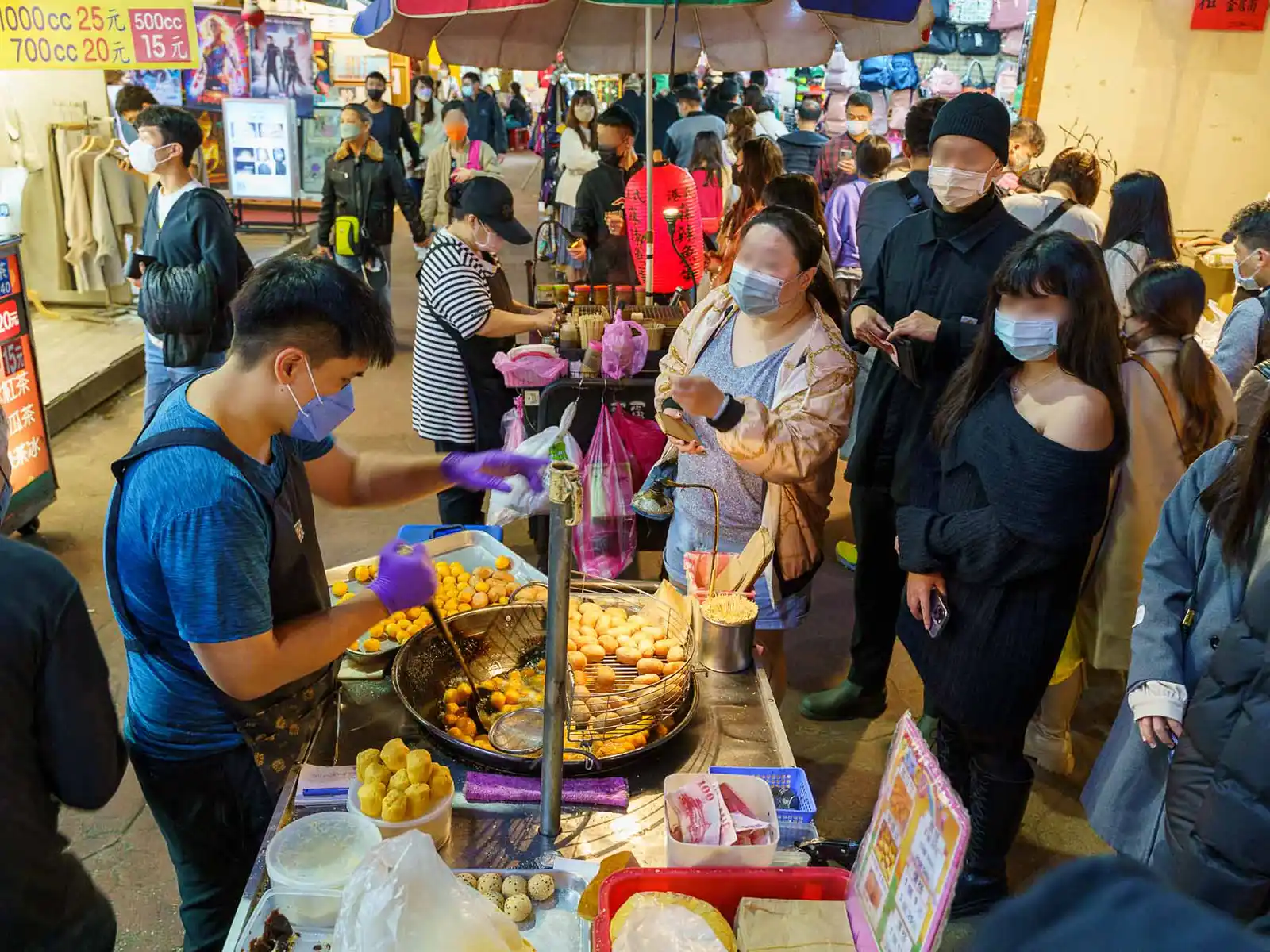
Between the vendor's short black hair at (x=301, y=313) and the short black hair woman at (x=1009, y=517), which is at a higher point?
the vendor's short black hair at (x=301, y=313)

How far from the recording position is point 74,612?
1.49 meters

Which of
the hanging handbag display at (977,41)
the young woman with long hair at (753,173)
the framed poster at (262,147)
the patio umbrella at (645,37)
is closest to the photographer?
the patio umbrella at (645,37)

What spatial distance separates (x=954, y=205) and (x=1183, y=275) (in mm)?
835

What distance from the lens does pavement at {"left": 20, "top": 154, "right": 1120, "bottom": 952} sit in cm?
311

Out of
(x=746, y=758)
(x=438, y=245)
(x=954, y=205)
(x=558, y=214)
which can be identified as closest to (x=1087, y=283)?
(x=954, y=205)

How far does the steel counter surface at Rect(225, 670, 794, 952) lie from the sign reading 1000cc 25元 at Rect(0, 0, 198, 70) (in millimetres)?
4545

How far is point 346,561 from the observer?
16.8 ft

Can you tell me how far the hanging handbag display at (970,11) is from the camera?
11547mm

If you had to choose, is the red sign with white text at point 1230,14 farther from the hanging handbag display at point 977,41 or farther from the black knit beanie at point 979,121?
the hanging handbag display at point 977,41

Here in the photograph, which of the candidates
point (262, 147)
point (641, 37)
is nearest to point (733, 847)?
point (641, 37)

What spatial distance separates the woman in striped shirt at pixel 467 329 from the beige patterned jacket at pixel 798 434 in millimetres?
1369

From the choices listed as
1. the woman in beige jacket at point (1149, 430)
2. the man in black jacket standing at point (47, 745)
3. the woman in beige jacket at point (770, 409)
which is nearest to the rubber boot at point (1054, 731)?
the woman in beige jacket at point (1149, 430)

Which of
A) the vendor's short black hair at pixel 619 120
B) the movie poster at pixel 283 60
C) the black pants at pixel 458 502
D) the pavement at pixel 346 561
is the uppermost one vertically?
the movie poster at pixel 283 60

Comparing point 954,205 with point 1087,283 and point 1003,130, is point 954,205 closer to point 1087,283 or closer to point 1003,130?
point 1003,130
